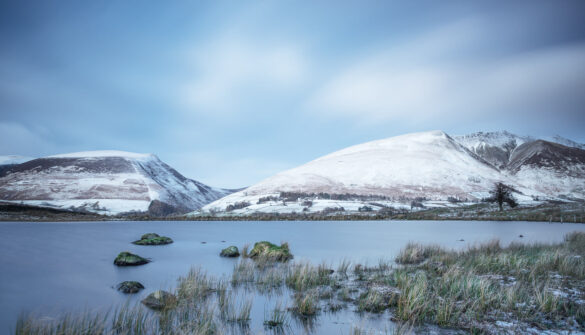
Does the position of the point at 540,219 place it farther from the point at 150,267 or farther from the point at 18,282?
the point at 18,282

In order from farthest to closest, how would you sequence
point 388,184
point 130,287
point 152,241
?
point 388,184 → point 152,241 → point 130,287

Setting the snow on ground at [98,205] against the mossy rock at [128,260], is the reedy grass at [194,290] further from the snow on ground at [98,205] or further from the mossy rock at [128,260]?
the snow on ground at [98,205]

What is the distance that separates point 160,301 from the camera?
1079 centimetres

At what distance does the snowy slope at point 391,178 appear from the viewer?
141m

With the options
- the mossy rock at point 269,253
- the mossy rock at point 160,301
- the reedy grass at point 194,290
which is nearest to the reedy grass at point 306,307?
the reedy grass at point 194,290

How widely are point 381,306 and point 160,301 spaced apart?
24.9ft

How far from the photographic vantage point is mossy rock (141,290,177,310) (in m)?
10.5

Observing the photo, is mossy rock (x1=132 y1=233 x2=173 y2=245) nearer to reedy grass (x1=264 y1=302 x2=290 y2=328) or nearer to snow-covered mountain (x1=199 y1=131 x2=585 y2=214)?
reedy grass (x1=264 y1=302 x2=290 y2=328)

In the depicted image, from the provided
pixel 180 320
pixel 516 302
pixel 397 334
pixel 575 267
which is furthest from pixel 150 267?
pixel 575 267

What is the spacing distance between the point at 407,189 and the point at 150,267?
136737 mm

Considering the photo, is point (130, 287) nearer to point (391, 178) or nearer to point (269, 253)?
point (269, 253)

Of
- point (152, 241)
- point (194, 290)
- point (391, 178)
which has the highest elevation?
point (391, 178)

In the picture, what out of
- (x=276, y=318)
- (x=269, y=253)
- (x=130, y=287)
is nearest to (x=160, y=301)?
(x=276, y=318)

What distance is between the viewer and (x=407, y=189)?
142 metres
